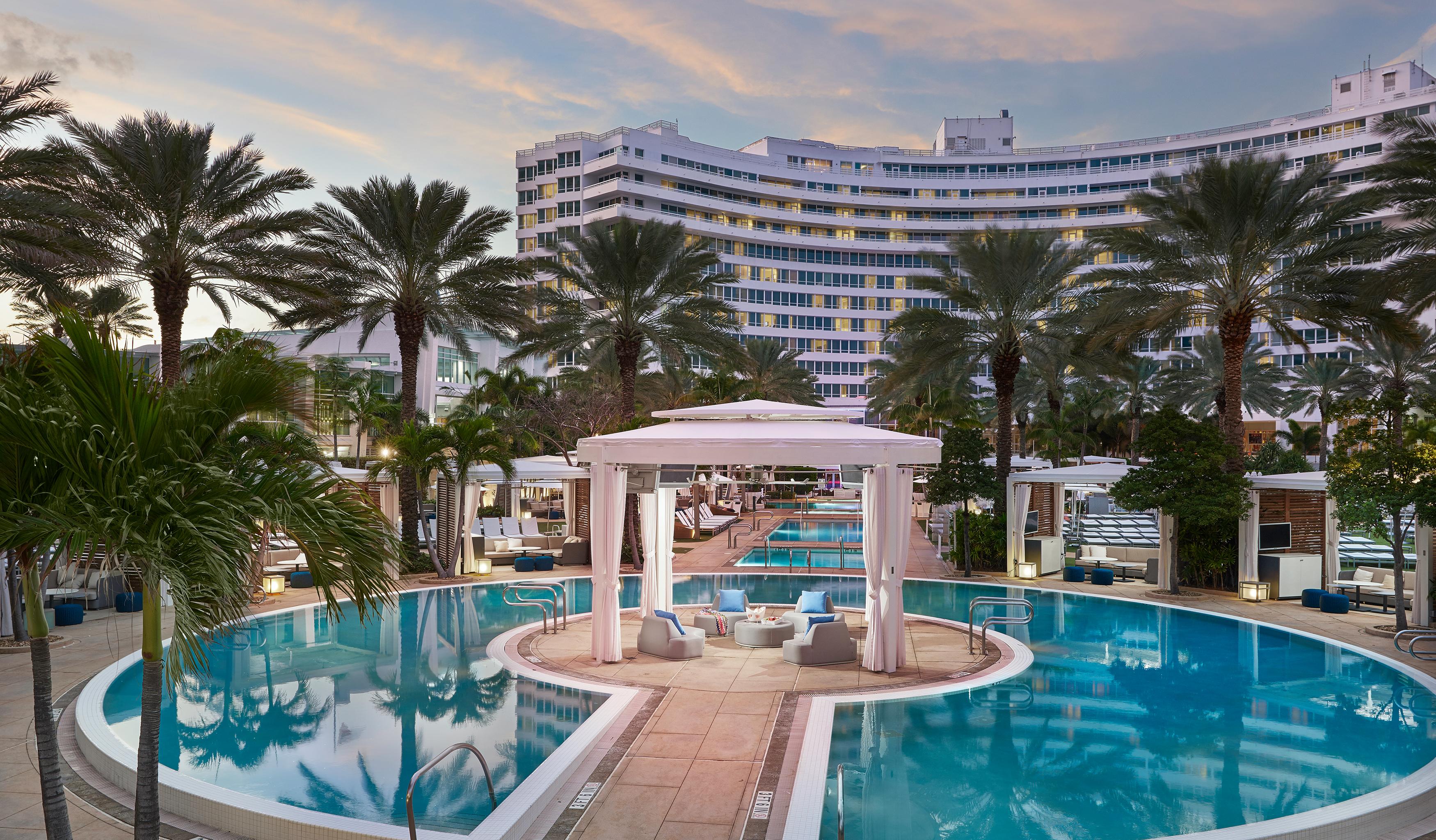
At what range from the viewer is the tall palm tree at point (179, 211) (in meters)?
18.1

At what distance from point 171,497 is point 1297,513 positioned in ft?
85.6

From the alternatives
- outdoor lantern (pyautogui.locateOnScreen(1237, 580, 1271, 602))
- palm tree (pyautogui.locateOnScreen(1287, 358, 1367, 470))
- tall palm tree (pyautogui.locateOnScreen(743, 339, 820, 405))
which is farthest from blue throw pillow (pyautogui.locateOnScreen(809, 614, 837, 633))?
palm tree (pyautogui.locateOnScreen(1287, 358, 1367, 470))

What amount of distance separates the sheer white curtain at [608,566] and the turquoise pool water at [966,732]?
1386 millimetres

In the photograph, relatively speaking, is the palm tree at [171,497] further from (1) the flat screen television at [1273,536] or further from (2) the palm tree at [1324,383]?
(2) the palm tree at [1324,383]

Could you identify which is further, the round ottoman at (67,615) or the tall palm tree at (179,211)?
the tall palm tree at (179,211)

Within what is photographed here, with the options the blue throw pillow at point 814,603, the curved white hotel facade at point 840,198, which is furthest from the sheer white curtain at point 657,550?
the curved white hotel facade at point 840,198

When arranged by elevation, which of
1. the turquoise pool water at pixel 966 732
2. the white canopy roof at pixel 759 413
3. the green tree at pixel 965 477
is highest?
the white canopy roof at pixel 759 413

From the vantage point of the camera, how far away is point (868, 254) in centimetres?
9300

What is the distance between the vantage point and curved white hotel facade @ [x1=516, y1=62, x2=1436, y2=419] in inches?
3182

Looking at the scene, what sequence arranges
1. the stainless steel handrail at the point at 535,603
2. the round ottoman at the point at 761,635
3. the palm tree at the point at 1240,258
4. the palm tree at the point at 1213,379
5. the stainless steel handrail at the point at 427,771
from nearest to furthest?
1. the stainless steel handrail at the point at 427,771
2. the round ottoman at the point at 761,635
3. the stainless steel handrail at the point at 535,603
4. the palm tree at the point at 1240,258
5. the palm tree at the point at 1213,379

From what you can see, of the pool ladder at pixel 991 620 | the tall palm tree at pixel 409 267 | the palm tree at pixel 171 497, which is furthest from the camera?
the tall palm tree at pixel 409 267

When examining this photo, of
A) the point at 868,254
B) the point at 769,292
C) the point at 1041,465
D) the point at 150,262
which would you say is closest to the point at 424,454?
the point at 150,262

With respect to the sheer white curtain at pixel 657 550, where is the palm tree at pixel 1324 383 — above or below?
above

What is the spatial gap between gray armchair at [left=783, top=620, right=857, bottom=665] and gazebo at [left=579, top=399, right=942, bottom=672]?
501mm
